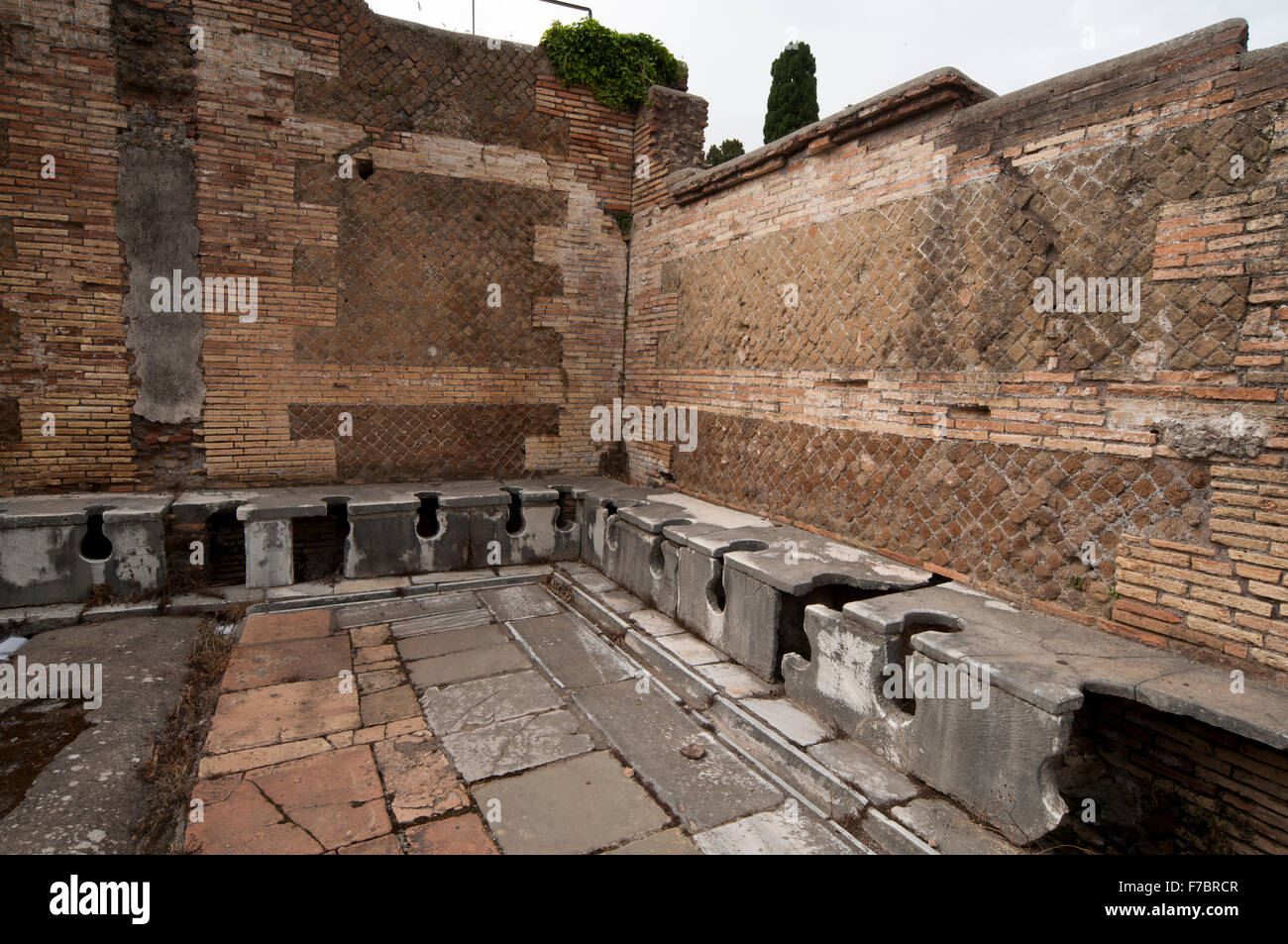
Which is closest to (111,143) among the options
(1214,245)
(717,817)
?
(717,817)

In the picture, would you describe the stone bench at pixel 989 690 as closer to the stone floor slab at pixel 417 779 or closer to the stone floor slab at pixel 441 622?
the stone floor slab at pixel 417 779

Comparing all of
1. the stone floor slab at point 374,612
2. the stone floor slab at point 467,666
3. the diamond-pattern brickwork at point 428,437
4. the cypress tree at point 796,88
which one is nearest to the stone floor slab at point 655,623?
the stone floor slab at point 467,666

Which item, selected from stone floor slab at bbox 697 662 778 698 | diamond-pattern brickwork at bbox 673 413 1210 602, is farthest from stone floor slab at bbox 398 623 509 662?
diamond-pattern brickwork at bbox 673 413 1210 602

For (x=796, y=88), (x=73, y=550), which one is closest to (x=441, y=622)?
(x=73, y=550)

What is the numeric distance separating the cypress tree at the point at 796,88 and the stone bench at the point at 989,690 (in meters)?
14.1

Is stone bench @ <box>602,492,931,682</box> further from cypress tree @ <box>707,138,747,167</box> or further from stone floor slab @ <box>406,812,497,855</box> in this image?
cypress tree @ <box>707,138,747,167</box>

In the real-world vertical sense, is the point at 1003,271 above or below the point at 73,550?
above

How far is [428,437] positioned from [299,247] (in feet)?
7.20

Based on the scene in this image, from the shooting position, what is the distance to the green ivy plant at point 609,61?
7.75 meters

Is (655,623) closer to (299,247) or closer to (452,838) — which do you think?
(452,838)

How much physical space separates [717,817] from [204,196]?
22.2 ft

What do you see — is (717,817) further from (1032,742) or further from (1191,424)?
(1191,424)

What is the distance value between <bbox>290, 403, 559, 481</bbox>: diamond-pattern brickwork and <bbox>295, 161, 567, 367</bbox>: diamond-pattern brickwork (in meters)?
0.52

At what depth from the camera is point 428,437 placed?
7.47 metres
